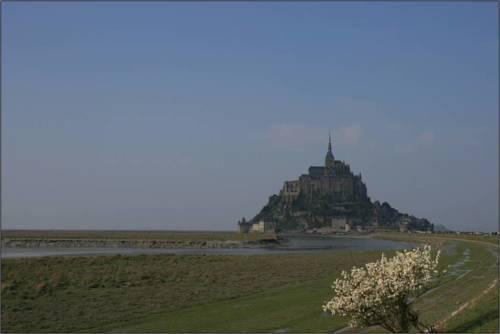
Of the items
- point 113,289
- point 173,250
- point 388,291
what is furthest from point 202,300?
point 173,250

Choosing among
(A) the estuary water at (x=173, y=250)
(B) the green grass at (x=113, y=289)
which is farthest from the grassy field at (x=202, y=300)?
(A) the estuary water at (x=173, y=250)

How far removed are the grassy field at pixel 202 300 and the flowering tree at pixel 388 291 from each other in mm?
1915

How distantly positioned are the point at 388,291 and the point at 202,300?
51.0ft

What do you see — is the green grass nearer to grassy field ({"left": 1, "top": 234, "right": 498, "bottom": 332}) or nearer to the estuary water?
grassy field ({"left": 1, "top": 234, "right": 498, "bottom": 332})

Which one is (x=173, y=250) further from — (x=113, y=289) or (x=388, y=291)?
(x=388, y=291)

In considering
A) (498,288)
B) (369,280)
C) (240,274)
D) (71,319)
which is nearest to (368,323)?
(369,280)

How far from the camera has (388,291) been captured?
13.7 meters

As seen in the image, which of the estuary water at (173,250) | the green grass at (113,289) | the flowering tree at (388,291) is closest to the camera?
the flowering tree at (388,291)

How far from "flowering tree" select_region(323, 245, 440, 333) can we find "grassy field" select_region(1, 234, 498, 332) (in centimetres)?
192

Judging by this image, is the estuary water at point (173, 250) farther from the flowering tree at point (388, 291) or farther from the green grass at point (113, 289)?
the flowering tree at point (388, 291)

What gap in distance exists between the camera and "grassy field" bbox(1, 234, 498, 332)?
20.1 metres

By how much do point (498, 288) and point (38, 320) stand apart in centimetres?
1729

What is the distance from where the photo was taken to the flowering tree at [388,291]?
1370cm

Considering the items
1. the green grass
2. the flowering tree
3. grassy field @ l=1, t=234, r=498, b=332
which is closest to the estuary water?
the green grass
